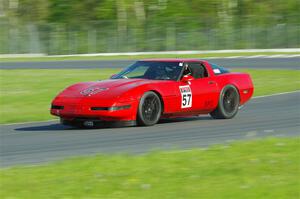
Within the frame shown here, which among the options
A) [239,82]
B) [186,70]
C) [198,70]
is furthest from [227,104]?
[186,70]

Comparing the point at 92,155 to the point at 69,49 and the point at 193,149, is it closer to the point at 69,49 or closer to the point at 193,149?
the point at 193,149

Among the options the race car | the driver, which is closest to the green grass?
the race car

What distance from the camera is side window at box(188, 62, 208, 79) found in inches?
593

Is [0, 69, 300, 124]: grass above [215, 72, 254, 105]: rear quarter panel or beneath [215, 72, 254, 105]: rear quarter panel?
beneath

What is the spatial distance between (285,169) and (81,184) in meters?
2.18

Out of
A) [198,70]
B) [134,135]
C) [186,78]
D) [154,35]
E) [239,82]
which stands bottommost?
[134,135]

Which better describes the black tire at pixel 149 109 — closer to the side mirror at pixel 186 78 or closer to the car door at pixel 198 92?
the car door at pixel 198 92

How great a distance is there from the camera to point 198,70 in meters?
15.2

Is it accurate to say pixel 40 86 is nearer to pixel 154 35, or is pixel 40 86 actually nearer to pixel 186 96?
pixel 186 96

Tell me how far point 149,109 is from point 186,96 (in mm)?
926

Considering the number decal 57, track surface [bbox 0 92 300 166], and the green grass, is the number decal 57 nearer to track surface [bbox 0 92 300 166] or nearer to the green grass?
track surface [bbox 0 92 300 166]

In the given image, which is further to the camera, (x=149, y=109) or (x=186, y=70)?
(x=186, y=70)

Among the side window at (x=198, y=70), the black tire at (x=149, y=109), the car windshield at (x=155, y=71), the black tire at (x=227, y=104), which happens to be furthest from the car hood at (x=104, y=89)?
the black tire at (x=227, y=104)

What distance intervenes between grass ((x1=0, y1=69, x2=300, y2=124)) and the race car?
2278 mm
